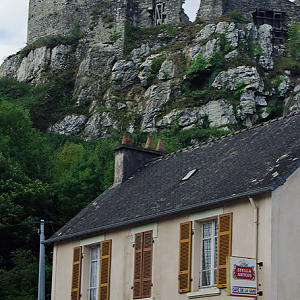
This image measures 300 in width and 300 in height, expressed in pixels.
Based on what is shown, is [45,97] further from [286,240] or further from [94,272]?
[286,240]

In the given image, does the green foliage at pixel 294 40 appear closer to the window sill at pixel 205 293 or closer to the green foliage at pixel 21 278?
the green foliage at pixel 21 278

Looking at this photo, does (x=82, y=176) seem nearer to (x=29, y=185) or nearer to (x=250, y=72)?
(x=29, y=185)

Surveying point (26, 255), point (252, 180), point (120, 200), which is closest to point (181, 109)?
point (26, 255)

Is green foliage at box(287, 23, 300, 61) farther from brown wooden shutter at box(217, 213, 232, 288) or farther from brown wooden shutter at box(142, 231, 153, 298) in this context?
brown wooden shutter at box(217, 213, 232, 288)

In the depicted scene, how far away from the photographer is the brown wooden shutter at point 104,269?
21844mm

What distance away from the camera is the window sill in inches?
737

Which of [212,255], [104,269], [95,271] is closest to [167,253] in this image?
[212,255]

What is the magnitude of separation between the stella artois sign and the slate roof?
5.04 ft

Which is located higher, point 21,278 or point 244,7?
point 244,7

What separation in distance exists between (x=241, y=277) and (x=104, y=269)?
215 inches

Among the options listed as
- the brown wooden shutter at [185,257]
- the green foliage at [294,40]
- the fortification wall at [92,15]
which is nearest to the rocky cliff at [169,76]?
the green foliage at [294,40]

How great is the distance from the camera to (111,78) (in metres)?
68.4

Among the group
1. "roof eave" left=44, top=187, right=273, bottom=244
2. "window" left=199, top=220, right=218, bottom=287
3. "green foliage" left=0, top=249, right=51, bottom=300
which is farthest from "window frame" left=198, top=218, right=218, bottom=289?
"green foliage" left=0, top=249, right=51, bottom=300

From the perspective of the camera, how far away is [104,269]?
72.3 ft
